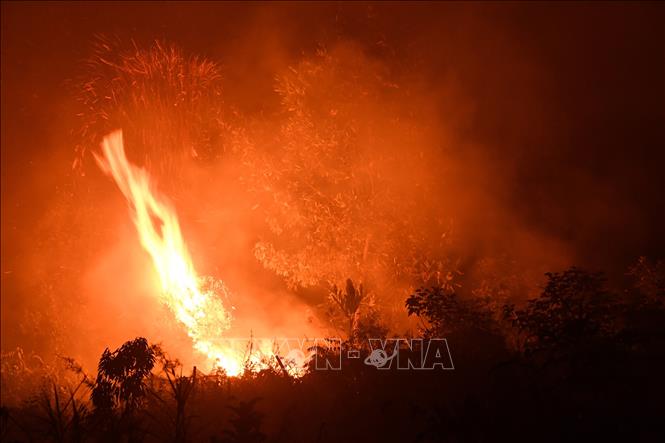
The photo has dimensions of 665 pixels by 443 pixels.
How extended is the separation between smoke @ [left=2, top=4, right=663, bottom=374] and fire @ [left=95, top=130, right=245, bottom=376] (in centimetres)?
39

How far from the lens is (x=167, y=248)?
14297 mm

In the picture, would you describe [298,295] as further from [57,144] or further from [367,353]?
[57,144]

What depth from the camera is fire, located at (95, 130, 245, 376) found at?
13.2 meters

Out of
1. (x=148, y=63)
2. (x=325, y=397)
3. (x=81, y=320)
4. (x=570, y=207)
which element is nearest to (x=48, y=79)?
(x=148, y=63)

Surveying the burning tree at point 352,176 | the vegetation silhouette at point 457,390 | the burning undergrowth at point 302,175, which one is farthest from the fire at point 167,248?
the vegetation silhouette at point 457,390

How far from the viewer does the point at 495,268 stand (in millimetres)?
13742

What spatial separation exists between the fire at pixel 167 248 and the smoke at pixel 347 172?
1.27 ft

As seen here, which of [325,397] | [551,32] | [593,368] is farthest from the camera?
[551,32]

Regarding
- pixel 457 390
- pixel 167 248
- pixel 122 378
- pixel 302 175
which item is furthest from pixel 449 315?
pixel 167 248

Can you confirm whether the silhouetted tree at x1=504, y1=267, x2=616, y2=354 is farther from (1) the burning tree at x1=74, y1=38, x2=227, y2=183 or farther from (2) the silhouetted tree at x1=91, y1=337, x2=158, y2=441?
(1) the burning tree at x1=74, y1=38, x2=227, y2=183

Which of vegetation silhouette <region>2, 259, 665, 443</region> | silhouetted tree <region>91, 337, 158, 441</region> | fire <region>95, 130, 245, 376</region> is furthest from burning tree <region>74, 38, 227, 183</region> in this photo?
silhouetted tree <region>91, 337, 158, 441</region>

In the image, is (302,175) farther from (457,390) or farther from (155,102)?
(457,390)

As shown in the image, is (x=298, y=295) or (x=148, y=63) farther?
(x=298, y=295)

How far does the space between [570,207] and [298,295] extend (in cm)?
745
